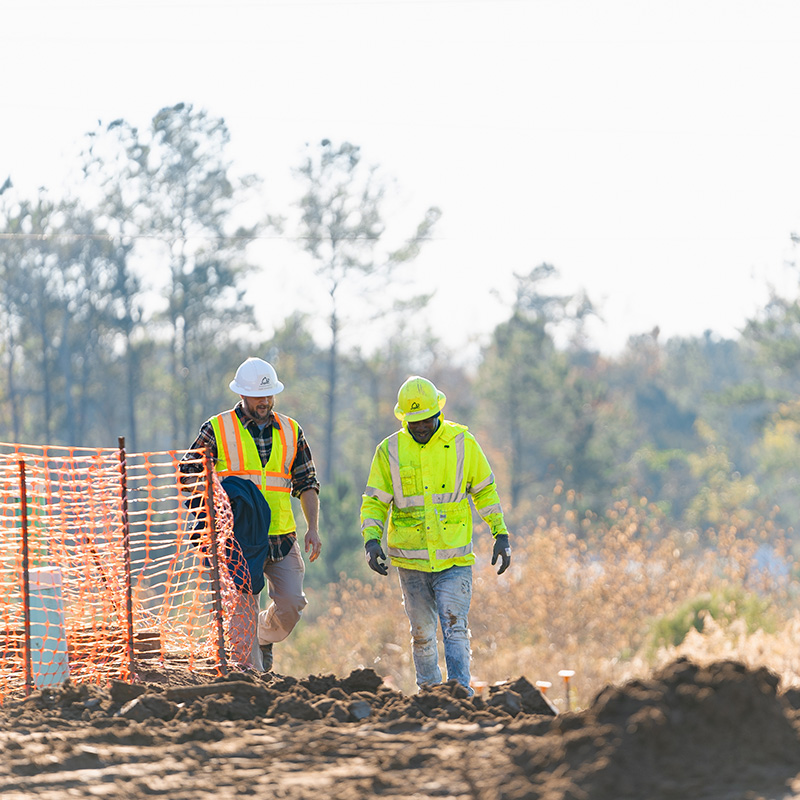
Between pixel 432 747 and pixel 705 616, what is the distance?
13215 mm

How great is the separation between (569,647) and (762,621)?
10.1 feet

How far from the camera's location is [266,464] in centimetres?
677

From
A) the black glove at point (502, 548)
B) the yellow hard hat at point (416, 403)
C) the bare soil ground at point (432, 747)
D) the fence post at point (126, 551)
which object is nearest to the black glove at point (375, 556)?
the black glove at point (502, 548)

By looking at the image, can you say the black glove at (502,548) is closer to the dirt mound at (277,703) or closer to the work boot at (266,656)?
the dirt mound at (277,703)

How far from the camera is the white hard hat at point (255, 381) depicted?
262 inches

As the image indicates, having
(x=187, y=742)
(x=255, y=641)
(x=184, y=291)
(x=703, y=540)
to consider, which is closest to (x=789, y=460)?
(x=703, y=540)

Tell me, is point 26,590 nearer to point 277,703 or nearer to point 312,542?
point 312,542

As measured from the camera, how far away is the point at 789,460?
37.0 m

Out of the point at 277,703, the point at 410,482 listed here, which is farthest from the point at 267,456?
the point at 277,703

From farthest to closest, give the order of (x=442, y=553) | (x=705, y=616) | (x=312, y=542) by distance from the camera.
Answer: (x=705, y=616)
(x=312, y=542)
(x=442, y=553)

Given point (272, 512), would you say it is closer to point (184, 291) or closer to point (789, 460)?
point (184, 291)

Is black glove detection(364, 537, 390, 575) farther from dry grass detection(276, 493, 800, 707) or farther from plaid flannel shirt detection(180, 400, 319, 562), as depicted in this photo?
dry grass detection(276, 493, 800, 707)

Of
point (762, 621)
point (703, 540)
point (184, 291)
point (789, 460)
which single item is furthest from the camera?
point (703, 540)

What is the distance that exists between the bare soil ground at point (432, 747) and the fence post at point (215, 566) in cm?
150
